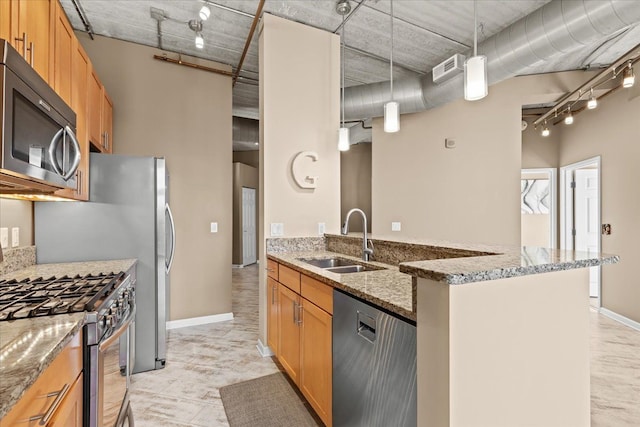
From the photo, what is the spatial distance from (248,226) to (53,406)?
773 centimetres

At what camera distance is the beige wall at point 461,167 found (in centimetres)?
452

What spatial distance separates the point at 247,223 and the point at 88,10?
5.96 m

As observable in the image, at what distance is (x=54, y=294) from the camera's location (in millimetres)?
1590

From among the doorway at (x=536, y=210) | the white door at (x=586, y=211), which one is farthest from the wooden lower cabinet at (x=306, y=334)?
the doorway at (x=536, y=210)

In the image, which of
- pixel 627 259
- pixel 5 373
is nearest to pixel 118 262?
pixel 5 373

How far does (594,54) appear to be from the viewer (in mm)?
3926

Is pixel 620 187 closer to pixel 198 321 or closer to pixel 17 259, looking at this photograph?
pixel 198 321

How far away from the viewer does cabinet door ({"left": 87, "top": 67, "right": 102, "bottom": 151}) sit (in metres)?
2.68

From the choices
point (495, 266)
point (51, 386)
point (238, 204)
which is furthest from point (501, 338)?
point (238, 204)

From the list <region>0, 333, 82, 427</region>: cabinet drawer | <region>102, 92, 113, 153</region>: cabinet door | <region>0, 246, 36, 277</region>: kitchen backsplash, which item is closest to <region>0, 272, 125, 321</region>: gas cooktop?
<region>0, 333, 82, 427</region>: cabinet drawer

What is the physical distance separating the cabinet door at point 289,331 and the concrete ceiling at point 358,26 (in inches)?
98.9

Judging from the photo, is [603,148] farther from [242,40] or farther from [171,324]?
[171,324]

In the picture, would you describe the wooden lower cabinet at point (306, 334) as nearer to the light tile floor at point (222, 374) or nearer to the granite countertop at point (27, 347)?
the light tile floor at point (222, 374)

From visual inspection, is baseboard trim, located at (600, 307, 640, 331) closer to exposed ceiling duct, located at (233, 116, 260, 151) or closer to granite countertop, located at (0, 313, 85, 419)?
granite countertop, located at (0, 313, 85, 419)
